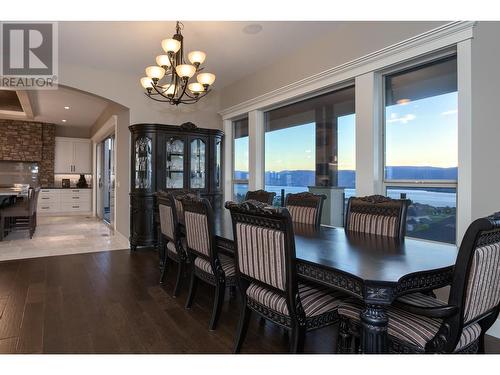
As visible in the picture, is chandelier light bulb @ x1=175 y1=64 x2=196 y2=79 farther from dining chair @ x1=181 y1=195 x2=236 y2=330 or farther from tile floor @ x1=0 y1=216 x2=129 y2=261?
tile floor @ x1=0 y1=216 x2=129 y2=261

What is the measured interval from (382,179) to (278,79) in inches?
85.0

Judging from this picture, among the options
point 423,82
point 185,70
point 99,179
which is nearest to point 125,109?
point 185,70

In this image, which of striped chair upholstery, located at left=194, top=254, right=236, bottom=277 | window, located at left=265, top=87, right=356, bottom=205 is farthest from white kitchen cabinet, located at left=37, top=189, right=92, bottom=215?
striped chair upholstery, located at left=194, top=254, right=236, bottom=277

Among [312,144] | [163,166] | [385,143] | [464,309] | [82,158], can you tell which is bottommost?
[464,309]

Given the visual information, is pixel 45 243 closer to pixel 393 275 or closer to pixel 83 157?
pixel 83 157

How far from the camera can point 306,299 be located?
186 cm

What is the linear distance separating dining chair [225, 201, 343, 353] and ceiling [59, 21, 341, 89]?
8.50ft

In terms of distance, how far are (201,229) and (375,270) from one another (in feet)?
4.73

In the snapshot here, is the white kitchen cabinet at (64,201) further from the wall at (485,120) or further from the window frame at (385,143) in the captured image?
the wall at (485,120)

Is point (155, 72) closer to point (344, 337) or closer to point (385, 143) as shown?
point (385, 143)

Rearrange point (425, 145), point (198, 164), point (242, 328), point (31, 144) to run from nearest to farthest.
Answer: point (242, 328) < point (425, 145) < point (198, 164) < point (31, 144)

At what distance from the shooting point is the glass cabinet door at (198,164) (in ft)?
18.1

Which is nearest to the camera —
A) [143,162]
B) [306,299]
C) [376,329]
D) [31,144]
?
[376,329]

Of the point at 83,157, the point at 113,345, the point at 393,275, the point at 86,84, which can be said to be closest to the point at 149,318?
the point at 113,345
